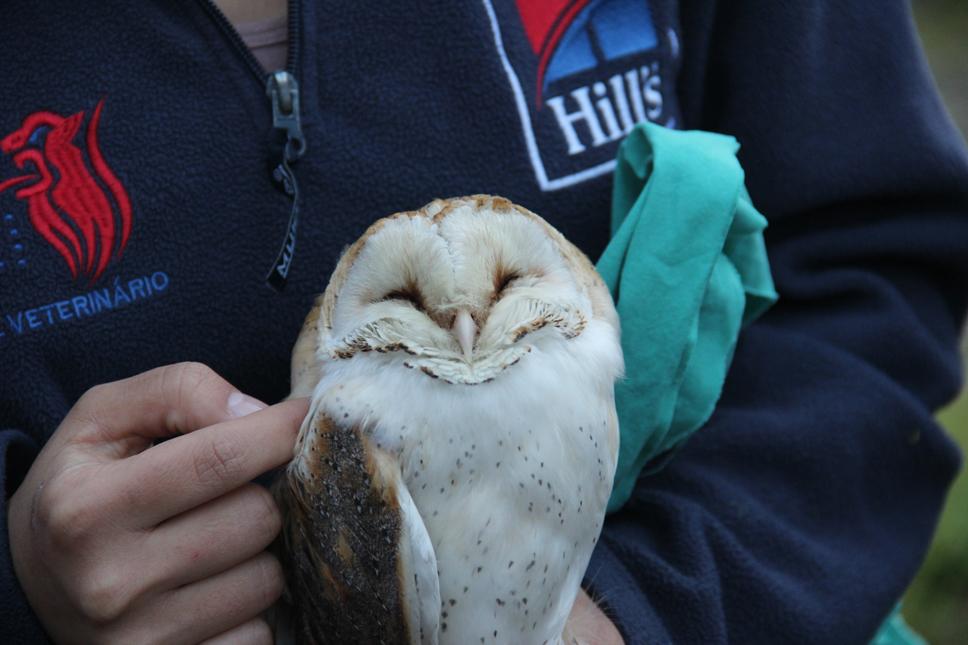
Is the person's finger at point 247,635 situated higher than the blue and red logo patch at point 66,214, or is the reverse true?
the blue and red logo patch at point 66,214

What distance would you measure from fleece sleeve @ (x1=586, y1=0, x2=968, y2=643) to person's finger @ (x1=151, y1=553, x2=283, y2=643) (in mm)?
438

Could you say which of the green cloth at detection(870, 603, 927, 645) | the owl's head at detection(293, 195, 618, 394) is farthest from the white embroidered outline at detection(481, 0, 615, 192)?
the green cloth at detection(870, 603, 927, 645)

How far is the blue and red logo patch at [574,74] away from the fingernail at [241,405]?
0.44 m

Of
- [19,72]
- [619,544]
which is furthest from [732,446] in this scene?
[19,72]

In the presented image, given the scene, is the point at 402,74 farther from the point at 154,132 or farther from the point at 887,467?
the point at 887,467

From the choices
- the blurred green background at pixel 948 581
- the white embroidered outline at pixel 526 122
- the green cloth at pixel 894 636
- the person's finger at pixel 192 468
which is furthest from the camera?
the blurred green background at pixel 948 581

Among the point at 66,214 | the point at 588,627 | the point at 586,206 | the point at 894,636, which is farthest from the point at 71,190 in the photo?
the point at 894,636

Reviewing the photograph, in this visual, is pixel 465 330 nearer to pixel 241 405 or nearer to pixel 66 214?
pixel 241 405

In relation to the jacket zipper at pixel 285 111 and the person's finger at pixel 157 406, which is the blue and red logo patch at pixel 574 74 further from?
the person's finger at pixel 157 406

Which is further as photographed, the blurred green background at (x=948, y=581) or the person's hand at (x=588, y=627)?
the blurred green background at (x=948, y=581)

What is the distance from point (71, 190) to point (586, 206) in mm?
556

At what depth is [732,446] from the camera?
1172 mm

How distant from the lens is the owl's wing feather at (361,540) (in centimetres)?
81

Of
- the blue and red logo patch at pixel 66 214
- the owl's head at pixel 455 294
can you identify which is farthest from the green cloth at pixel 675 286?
the blue and red logo patch at pixel 66 214
